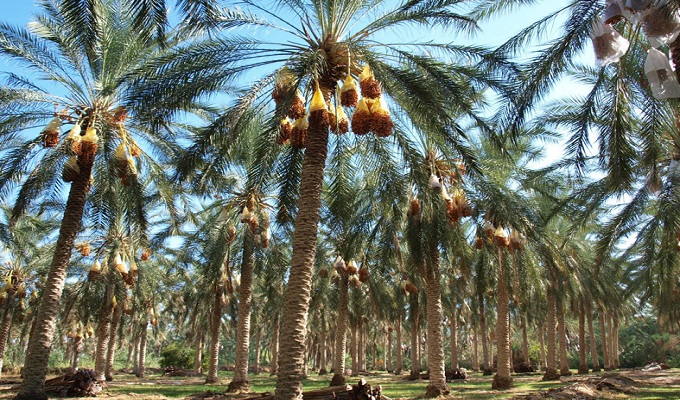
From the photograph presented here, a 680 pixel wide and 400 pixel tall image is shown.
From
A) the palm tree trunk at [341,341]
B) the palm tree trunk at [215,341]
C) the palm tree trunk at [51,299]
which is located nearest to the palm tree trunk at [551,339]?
the palm tree trunk at [341,341]

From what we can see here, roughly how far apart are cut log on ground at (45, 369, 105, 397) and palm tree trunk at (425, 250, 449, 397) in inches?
381

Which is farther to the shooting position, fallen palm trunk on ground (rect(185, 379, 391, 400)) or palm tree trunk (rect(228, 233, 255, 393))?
palm tree trunk (rect(228, 233, 255, 393))

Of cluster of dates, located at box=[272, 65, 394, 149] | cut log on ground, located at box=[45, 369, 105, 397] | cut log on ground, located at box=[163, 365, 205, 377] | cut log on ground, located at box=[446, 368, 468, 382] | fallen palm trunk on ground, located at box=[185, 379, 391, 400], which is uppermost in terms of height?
cluster of dates, located at box=[272, 65, 394, 149]

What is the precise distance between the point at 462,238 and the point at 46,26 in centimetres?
1236

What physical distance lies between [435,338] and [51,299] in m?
9.78

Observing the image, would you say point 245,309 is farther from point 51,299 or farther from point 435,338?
point 51,299

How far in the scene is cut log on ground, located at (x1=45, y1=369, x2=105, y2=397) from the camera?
48.4ft

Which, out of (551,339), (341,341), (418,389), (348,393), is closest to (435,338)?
(348,393)

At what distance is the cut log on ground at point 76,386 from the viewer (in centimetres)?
1475

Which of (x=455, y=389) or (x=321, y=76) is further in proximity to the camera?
(x=455, y=389)

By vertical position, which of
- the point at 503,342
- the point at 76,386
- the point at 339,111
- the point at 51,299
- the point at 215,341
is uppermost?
the point at 339,111

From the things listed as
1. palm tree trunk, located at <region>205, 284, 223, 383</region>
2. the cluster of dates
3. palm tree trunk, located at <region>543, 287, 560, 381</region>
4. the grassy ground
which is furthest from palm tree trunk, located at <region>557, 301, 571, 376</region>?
the cluster of dates

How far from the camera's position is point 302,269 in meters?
9.06

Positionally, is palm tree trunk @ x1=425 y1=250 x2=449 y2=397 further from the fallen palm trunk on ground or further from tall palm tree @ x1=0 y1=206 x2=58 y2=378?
tall palm tree @ x1=0 y1=206 x2=58 y2=378
